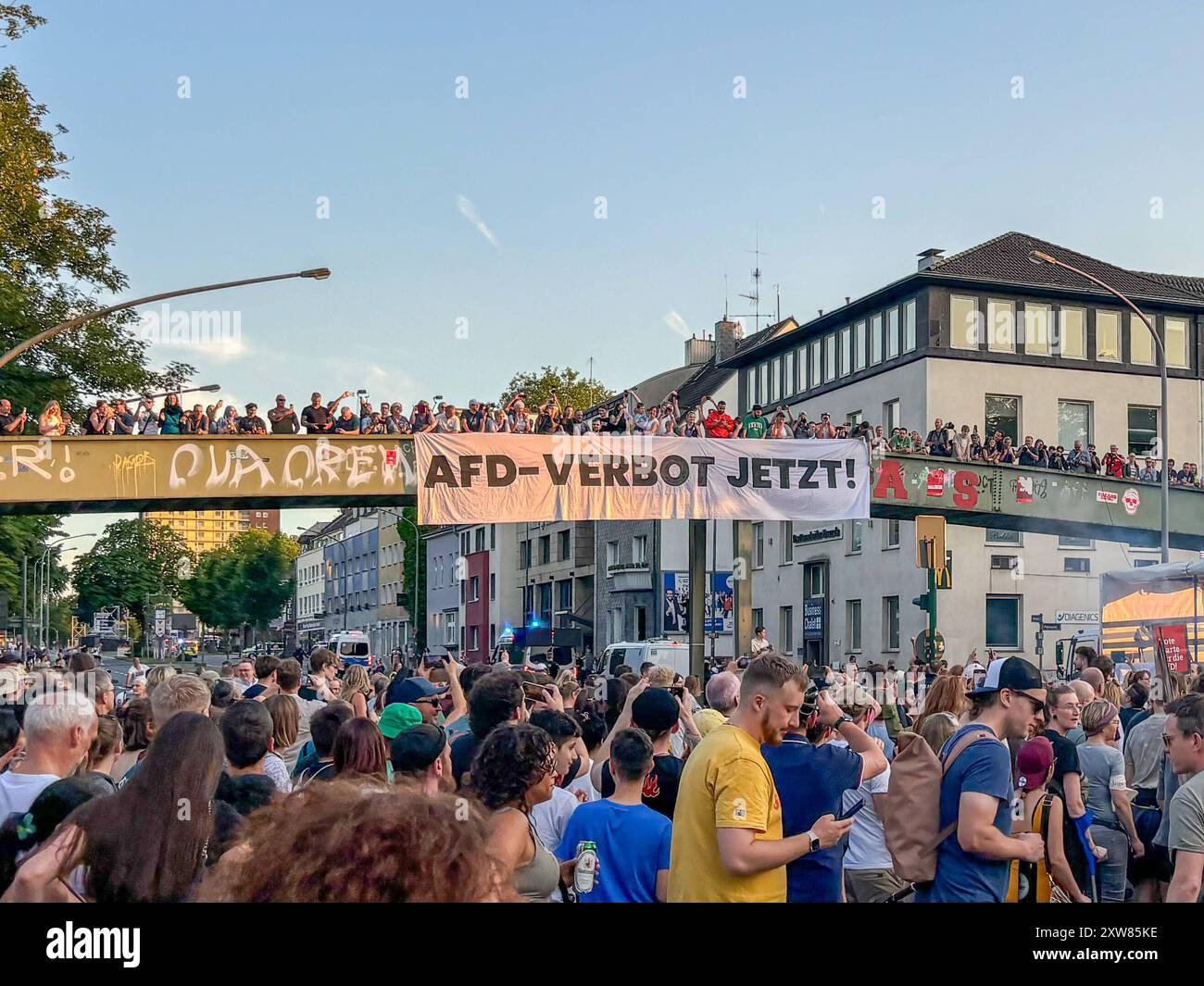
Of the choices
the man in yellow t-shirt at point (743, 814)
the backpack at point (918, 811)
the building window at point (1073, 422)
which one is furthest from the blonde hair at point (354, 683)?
the building window at point (1073, 422)

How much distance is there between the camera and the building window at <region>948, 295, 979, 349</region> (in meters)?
49.0

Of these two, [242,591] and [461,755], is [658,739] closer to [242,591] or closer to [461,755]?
[461,755]

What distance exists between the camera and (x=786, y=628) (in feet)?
185

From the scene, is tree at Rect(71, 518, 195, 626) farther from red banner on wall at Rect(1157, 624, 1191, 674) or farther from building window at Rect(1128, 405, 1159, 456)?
red banner on wall at Rect(1157, 624, 1191, 674)

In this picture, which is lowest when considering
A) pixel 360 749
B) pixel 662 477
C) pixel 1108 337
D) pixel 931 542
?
pixel 360 749

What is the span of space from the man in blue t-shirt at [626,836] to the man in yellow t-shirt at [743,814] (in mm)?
274

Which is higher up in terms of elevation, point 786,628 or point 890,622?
point 890,622

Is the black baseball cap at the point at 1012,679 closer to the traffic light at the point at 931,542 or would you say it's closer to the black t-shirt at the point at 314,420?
the traffic light at the point at 931,542

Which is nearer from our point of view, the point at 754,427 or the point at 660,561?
the point at 754,427

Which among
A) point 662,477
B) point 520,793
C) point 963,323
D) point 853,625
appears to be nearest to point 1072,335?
point 963,323

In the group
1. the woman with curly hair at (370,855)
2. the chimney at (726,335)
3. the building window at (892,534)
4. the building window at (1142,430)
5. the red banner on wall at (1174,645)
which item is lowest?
the red banner on wall at (1174,645)

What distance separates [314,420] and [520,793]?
22527mm

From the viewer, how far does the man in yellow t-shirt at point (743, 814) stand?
16.1 feet
